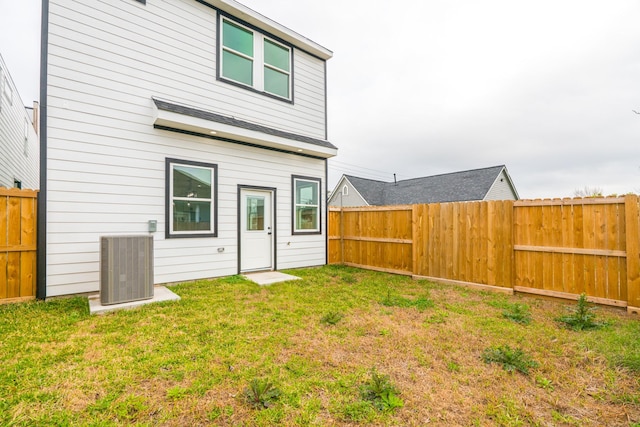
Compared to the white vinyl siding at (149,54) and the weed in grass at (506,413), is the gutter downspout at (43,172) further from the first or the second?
the weed in grass at (506,413)

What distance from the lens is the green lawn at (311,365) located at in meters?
1.92

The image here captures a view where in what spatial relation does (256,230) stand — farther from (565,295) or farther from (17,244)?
(565,295)

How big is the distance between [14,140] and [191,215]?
7.20 m

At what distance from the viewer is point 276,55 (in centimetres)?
706

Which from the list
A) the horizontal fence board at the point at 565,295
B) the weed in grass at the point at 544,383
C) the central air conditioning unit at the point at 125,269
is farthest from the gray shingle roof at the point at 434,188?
the central air conditioning unit at the point at 125,269

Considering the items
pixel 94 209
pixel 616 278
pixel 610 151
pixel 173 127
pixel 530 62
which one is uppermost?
pixel 530 62

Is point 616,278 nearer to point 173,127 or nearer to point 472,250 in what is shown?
point 472,250

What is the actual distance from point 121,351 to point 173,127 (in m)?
4.10

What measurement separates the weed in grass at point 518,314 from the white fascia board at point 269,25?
744 centimetres

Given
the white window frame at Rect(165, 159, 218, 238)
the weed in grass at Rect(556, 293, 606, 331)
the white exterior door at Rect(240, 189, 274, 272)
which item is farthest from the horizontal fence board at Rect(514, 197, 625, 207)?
the white window frame at Rect(165, 159, 218, 238)

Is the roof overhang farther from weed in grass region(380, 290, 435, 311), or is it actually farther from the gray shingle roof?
the gray shingle roof

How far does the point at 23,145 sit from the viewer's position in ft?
31.2

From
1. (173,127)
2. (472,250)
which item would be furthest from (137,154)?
(472,250)

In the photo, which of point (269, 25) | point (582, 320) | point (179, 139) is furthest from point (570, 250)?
point (269, 25)
